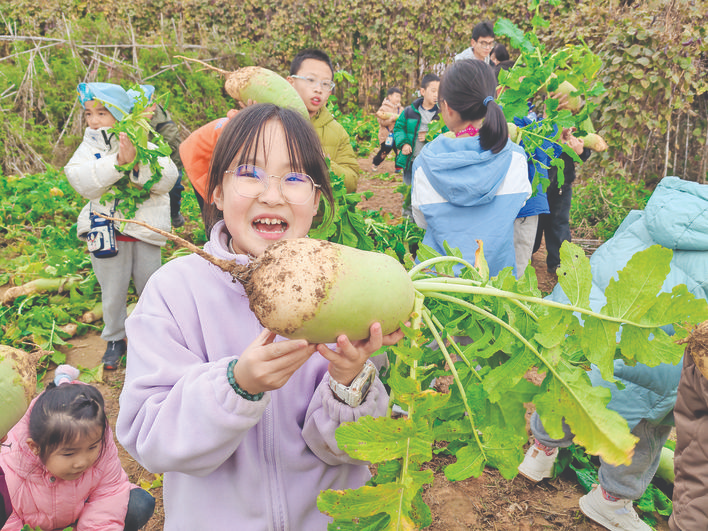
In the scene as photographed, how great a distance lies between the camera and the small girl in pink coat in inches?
68.9

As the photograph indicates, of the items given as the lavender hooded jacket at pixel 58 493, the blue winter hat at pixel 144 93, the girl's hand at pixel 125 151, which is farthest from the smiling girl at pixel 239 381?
the blue winter hat at pixel 144 93

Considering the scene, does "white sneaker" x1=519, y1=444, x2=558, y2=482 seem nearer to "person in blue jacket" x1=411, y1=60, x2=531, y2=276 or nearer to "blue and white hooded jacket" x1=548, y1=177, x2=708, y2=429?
"blue and white hooded jacket" x1=548, y1=177, x2=708, y2=429

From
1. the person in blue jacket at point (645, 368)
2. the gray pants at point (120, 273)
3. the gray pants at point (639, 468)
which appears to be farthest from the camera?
the gray pants at point (120, 273)

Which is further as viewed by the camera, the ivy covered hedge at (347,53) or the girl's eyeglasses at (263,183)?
the ivy covered hedge at (347,53)

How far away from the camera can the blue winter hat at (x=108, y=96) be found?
9.88 ft

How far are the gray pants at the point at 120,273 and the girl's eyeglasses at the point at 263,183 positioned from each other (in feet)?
8.27

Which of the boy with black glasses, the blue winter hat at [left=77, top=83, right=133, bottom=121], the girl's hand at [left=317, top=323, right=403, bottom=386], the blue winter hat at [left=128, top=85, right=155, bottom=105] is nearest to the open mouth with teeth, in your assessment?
the girl's hand at [left=317, top=323, right=403, bottom=386]

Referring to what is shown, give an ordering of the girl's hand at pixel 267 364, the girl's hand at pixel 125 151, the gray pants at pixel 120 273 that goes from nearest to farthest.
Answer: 1. the girl's hand at pixel 267 364
2. the girl's hand at pixel 125 151
3. the gray pants at pixel 120 273

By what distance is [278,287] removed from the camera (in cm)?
107

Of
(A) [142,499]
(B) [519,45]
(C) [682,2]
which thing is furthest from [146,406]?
(C) [682,2]

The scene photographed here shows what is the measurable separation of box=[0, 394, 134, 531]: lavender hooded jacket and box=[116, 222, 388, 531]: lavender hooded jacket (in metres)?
0.80

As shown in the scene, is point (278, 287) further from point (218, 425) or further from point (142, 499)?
point (142, 499)

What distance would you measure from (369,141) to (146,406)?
31.5 feet

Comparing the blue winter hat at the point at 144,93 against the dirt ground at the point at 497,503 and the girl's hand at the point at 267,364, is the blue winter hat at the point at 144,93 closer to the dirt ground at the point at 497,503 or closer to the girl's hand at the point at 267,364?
the dirt ground at the point at 497,503
